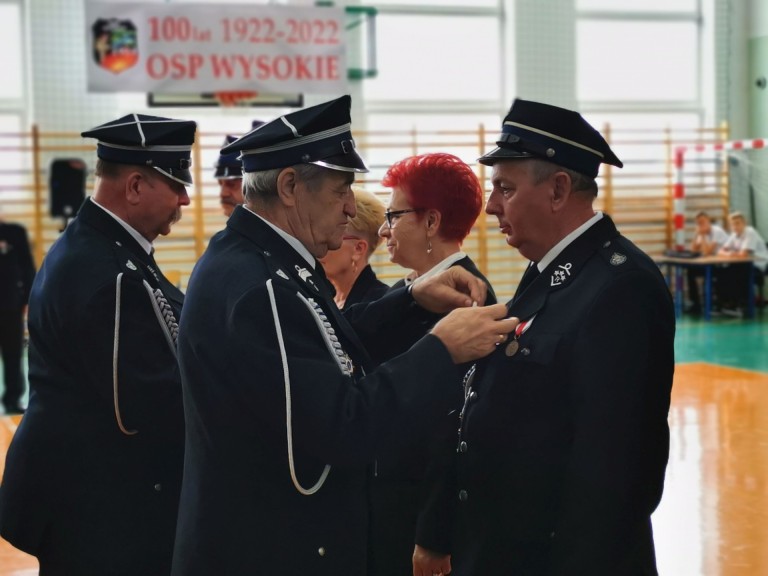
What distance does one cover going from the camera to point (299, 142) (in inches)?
66.2

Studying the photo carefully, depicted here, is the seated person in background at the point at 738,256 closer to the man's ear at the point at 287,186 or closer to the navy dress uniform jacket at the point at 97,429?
the navy dress uniform jacket at the point at 97,429

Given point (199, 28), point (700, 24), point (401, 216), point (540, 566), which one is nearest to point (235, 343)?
point (540, 566)

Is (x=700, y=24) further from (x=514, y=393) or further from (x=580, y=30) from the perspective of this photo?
(x=514, y=393)

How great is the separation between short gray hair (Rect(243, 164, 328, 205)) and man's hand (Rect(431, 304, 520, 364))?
35 cm

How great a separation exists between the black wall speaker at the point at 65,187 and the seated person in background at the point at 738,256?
797 centimetres

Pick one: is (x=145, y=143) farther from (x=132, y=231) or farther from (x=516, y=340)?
→ (x=516, y=340)

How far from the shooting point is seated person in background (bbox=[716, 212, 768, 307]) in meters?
11.7

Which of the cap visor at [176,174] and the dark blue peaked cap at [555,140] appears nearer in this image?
the dark blue peaked cap at [555,140]

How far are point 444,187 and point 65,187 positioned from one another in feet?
18.2

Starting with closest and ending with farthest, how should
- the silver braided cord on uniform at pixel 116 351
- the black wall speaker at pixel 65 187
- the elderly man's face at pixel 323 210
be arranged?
the elderly man's face at pixel 323 210
the silver braided cord on uniform at pixel 116 351
the black wall speaker at pixel 65 187

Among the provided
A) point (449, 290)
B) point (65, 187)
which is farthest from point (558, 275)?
point (65, 187)

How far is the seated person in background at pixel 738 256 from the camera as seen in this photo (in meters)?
11.7

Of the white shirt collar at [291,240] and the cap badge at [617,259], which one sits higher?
the white shirt collar at [291,240]

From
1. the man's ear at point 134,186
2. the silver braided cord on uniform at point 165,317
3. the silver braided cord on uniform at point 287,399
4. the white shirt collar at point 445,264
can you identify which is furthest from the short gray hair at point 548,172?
the man's ear at point 134,186
